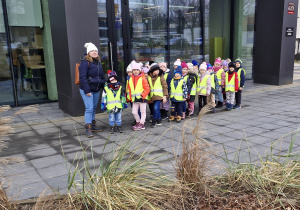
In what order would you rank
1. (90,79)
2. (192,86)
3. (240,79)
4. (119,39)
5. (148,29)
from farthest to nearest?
(148,29)
(119,39)
(240,79)
(192,86)
(90,79)

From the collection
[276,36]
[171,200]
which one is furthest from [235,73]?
[171,200]

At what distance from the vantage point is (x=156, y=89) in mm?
6695

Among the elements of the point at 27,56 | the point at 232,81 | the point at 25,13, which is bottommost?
the point at 232,81

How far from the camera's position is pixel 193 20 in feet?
38.5

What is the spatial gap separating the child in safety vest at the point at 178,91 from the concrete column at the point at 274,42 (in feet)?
21.5

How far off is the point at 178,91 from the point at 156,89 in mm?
605

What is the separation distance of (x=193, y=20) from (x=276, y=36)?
3.39 metres

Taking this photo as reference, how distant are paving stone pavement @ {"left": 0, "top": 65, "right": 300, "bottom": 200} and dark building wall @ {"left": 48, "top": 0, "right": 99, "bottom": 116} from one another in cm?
63

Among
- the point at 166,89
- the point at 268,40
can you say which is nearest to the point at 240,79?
the point at 166,89

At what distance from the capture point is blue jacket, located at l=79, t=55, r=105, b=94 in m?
5.98

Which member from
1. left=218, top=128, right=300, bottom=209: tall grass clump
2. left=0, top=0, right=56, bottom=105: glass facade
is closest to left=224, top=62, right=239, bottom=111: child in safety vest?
left=218, top=128, right=300, bottom=209: tall grass clump

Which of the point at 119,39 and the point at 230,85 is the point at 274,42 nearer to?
the point at 230,85

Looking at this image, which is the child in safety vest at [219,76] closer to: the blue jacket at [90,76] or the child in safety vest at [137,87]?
the child in safety vest at [137,87]

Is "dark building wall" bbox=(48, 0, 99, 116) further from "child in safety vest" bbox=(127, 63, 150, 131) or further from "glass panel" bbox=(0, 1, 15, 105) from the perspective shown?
"glass panel" bbox=(0, 1, 15, 105)
